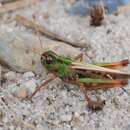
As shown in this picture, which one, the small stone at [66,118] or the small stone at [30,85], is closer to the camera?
the small stone at [66,118]

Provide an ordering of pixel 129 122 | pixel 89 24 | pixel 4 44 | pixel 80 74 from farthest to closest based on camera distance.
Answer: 1. pixel 89 24
2. pixel 4 44
3. pixel 80 74
4. pixel 129 122

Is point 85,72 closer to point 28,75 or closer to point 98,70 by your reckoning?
point 98,70

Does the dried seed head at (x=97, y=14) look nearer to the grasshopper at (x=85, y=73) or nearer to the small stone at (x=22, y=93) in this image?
the grasshopper at (x=85, y=73)

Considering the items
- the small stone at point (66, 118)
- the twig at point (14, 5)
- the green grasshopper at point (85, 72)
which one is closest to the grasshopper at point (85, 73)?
the green grasshopper at point (85, 72)

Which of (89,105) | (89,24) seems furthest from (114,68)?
(89,24)

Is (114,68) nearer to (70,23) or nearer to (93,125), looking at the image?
(93,125)

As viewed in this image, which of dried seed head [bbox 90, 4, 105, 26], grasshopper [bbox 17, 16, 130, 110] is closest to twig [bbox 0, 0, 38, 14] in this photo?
dried seed head [bbox 90, 4, 105, 26]

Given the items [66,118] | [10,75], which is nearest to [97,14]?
[10,75]
